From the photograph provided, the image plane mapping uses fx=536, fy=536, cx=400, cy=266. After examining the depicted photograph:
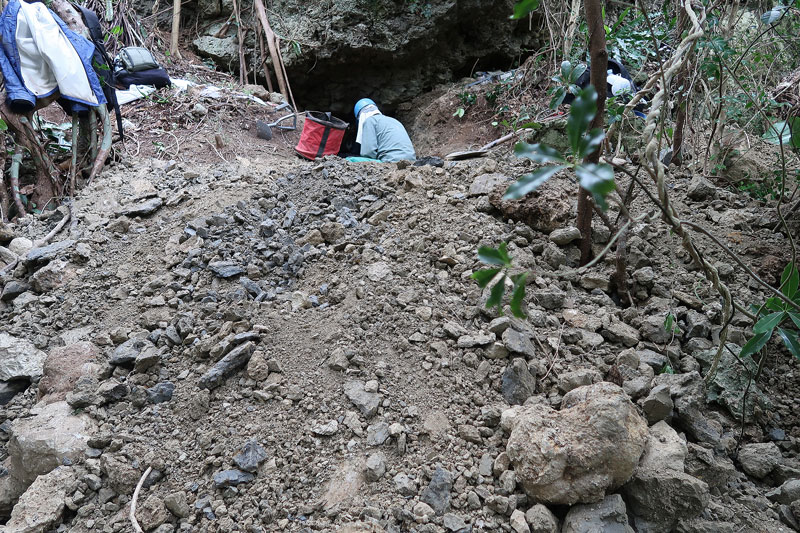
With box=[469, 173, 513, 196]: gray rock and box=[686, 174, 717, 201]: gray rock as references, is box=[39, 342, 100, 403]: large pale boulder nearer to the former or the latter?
box=[469, 173, 513, 196]: gray rock

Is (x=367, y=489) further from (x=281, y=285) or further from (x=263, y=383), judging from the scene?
(x=281, y=285)

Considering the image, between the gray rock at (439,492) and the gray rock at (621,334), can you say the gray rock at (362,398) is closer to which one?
the gray rock at (439,492)

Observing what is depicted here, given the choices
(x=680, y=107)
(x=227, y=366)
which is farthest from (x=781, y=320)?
(x=680, y=107)

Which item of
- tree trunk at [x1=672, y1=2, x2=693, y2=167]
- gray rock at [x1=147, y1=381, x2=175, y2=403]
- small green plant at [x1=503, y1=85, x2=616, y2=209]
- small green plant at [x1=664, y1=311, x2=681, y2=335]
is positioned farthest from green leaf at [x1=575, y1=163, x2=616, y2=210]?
tree trunk at [x1=672, y1=2, x2=693, y2=167]

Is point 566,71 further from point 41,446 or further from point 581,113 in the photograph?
point 41,446

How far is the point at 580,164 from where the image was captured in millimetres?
830

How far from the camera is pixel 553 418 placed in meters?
1.44

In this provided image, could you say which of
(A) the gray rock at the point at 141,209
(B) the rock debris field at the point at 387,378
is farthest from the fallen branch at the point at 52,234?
(A) the gray rock at the point at 141,209

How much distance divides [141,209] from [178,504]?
6.53 ft

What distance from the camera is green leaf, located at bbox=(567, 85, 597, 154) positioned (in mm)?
825

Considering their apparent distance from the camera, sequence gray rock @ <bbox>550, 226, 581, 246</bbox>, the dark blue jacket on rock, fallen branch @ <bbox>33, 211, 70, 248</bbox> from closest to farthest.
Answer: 1. gray rock @ <bbox>550, 226, 581, 246</bbox>
2. fallen branch @ <bbox>33, 211, 70, 248</bbox>
3. the dark blue jacket on rock

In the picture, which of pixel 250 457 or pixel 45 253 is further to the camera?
pixel 45 253

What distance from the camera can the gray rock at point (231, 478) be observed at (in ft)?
4.98

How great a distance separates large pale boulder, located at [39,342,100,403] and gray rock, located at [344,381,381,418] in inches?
40.6
